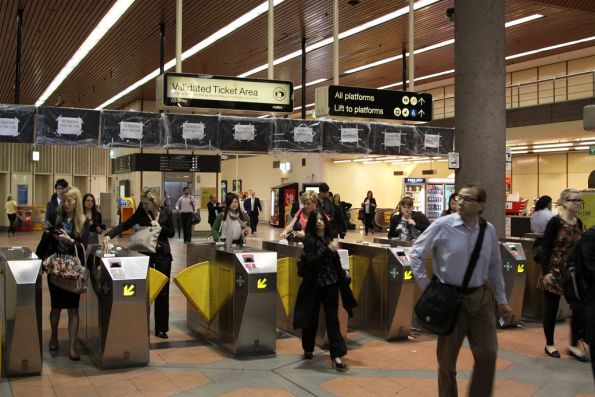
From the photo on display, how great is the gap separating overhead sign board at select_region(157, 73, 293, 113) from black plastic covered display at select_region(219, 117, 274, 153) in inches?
7.1

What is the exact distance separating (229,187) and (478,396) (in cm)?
3143

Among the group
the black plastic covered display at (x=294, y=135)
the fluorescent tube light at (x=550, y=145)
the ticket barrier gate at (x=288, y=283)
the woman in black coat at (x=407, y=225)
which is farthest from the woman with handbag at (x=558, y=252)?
the fluorescent tube light at (x=550, y=145)

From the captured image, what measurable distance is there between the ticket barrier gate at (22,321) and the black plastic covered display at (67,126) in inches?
108

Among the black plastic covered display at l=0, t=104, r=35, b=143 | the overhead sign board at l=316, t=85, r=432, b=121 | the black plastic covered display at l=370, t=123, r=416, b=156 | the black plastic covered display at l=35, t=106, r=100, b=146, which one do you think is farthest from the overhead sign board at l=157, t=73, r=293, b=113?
the black plastic covered display at l=0, t=104, r=35, b=143

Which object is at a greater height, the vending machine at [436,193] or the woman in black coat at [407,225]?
the vending machine at [436,193]

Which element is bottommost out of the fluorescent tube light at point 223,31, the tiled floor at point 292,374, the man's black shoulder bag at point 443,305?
the tiled floor at point 292,374

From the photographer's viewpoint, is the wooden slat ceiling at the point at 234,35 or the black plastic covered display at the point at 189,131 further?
the wooden slat ceiling at the point at 234,35

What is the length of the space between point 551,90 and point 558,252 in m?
15.4

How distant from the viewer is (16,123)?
23.6 feet

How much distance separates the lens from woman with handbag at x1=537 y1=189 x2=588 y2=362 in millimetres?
5621

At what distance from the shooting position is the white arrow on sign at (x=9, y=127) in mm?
7113

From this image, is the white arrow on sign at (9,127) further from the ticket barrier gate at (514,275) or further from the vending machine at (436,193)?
the vending machine at (436,193)

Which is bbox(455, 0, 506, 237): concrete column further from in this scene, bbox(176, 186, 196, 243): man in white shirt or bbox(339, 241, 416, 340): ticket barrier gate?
bbox(176, 186, 196, 243): man in white shirt

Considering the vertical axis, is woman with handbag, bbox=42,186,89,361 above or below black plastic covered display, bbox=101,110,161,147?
below
